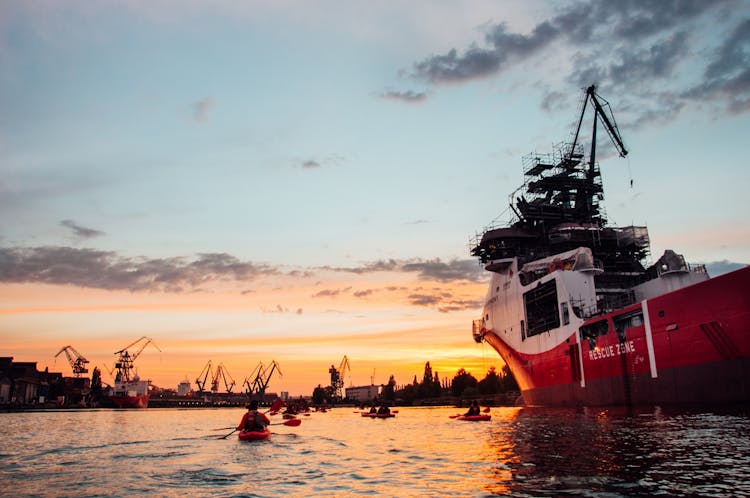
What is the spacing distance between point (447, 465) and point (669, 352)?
23.7m

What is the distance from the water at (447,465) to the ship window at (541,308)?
21.2 metres

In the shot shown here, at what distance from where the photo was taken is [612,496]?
538 inches

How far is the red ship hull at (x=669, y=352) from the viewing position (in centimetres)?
3222

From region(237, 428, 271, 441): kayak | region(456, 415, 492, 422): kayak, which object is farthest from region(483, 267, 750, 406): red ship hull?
region(237, 428, 271, 441): kayak

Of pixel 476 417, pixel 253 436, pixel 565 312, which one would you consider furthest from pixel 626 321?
pixel 253 436

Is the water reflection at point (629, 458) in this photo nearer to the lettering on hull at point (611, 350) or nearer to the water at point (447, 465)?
the water at point (447, 465)

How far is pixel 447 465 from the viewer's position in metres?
21.6

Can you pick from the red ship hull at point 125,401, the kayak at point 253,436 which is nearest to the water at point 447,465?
the kayak at point 253,436

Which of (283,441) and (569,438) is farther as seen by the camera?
(283,441)

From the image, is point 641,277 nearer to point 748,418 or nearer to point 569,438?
point 748,418

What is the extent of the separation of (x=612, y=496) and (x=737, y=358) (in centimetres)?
2416

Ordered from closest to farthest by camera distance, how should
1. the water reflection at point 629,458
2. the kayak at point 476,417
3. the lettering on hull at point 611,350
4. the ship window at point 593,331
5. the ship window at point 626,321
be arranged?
the water reflection at point 629,458
the ship window at point 626,321
the lettering on hull at point 611,350
the ship window at point 593,331
the kayak at point 476,417

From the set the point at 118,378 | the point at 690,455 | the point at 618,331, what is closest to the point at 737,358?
the point at 618,331

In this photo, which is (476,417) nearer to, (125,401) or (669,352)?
(669,352)
